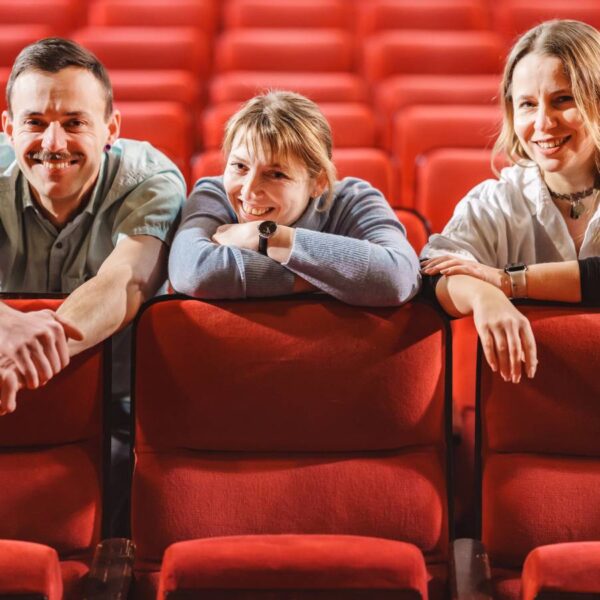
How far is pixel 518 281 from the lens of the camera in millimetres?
416

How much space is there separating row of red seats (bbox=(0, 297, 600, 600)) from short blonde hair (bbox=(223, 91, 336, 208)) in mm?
97

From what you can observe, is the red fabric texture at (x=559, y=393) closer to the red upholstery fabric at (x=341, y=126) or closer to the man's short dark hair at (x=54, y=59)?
the man's short dark hair at (x=54, y=59)

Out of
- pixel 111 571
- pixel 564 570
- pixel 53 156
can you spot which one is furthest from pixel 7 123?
Result: pixel 564 570

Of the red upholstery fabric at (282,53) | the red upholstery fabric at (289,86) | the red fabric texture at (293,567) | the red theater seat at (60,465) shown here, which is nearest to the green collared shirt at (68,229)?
the red theater seat at (60,465)

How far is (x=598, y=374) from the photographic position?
37cm

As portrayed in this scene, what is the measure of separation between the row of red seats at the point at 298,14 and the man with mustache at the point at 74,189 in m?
0.53

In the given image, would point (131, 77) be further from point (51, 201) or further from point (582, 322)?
point (582, 322)

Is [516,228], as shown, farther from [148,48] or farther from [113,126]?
[148,48]

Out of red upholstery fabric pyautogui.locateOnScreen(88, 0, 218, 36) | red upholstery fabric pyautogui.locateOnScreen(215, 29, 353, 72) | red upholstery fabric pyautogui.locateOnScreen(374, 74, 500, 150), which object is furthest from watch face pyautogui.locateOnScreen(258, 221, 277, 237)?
red upholstery fabric pyautogui.locateOnScreen(88, 0, 218, 36)

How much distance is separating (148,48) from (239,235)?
532mm

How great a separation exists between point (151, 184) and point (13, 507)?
0.64 ft

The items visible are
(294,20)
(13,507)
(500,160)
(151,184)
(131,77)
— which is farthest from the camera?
(294,20)

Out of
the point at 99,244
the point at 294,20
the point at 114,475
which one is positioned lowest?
the point at 114,475

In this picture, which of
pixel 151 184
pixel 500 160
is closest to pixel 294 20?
pixel 500 160
